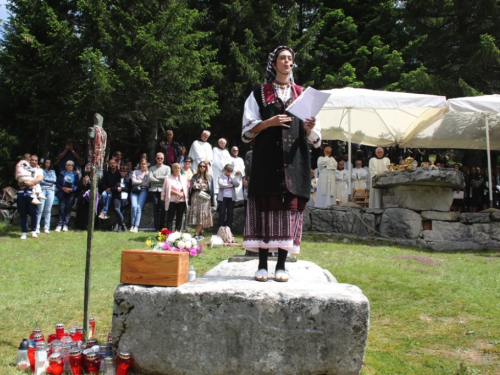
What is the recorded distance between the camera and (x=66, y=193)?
36.3 feet

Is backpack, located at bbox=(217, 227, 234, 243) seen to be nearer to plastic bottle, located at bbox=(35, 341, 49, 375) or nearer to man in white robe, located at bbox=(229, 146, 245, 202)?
man in white robe, located at bbox=(229, 146, 245, 202)

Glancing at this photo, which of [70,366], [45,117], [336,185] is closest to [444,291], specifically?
[70,366]

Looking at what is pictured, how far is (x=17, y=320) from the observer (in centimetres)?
501

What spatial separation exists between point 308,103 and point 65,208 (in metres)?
8.98

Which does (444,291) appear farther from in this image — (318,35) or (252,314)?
(318,35)

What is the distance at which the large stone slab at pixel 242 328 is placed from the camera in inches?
127

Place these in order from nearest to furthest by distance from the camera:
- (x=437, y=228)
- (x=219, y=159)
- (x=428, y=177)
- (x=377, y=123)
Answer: (x=428, y=177)
(x=437, y=228)
(x=219, y=159)
(x=377, y=123)

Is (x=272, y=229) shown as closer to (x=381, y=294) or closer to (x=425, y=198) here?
(x=381, y=294)

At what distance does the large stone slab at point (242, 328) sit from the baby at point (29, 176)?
7.48 m

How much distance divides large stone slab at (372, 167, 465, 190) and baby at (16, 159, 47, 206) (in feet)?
25.6

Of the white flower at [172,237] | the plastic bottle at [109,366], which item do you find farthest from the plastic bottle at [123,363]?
the white flower at [172,237]

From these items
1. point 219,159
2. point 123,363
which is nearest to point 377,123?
point 219,159

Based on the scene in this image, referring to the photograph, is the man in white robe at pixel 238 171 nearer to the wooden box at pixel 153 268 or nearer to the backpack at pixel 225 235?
the backpack at pixel 225 235

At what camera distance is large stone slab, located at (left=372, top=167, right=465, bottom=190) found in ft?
31.4
